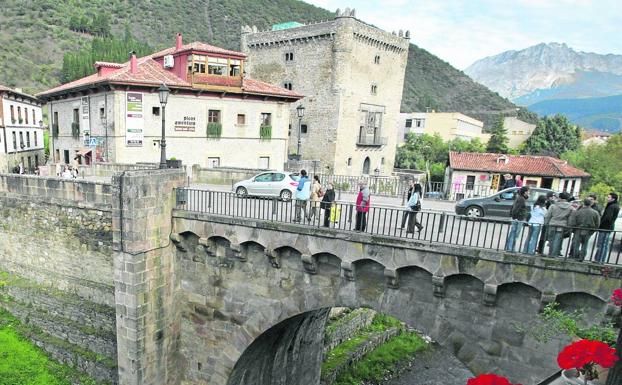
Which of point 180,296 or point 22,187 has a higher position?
point 22,187

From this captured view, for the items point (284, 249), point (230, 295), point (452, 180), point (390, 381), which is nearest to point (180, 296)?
point (230, 295)

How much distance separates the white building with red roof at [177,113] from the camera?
22359mm

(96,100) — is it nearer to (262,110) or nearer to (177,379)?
(262,110)

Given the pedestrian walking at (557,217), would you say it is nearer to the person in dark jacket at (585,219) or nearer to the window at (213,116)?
the person in dark jacket at (585,219)

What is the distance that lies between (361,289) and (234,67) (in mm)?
20464

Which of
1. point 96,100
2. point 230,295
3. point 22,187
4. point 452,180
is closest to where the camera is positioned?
point 230,295

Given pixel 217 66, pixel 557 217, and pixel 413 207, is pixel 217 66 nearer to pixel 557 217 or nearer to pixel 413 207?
pixel 413 207

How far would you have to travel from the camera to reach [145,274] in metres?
10.9

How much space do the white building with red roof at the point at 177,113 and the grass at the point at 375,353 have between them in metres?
13.6

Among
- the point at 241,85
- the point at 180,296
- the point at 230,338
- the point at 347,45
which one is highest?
the point at 347,45

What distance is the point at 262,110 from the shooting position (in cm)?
2741

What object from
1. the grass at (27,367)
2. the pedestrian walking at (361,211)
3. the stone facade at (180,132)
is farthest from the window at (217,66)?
the pedestrian walking at (361,211)

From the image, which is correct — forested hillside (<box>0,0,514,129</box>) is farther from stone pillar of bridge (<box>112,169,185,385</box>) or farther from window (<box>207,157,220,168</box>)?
stone pillar of bridge (<box>112,169,185,385</box>)

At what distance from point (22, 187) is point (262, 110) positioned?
15597 millimetres
